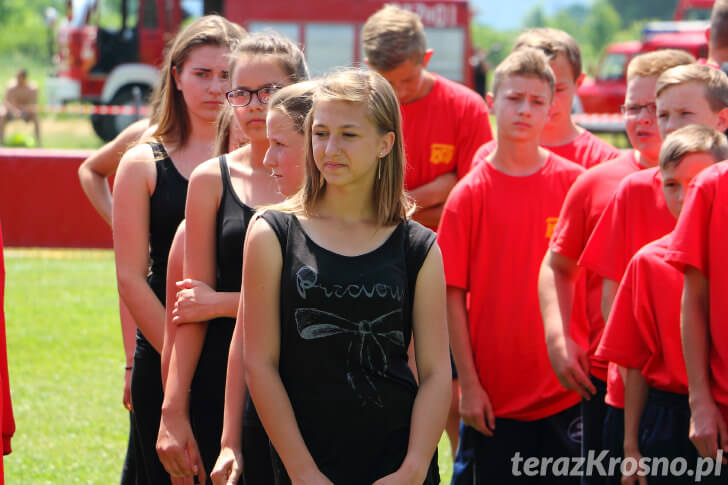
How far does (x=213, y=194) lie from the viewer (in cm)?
320

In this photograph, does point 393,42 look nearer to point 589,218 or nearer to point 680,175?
point 589,218

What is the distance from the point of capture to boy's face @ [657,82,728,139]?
377 cm

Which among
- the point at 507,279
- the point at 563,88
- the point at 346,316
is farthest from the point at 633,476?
the point at 563,88

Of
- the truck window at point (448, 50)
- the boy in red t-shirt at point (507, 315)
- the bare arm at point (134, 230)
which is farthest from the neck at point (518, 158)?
the truck window at point (448, 50)

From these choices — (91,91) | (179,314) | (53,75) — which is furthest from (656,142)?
(53,75)

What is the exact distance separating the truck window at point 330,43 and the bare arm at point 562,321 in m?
21.8

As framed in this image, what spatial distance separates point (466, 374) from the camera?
13.8 feet

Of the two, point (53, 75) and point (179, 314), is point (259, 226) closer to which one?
point (179, 314)

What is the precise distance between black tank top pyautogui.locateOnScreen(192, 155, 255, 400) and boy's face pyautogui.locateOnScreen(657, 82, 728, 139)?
5.29 feet

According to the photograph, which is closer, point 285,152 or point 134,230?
point 285,152

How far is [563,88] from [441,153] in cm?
70

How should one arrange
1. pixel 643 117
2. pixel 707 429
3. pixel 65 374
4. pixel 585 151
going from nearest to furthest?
pixel 707 429
pixel 643 117
pixel 585 151
pixel 65 374

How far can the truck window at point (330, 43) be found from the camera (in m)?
25.5

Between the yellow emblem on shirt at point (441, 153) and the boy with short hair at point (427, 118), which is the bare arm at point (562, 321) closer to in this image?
the boy with short hair at point (427, 118)
